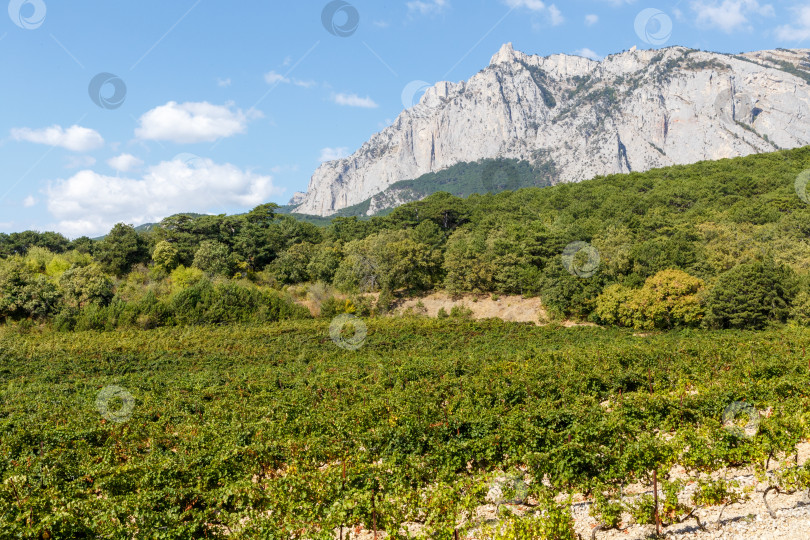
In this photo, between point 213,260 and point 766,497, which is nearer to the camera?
point 766,497

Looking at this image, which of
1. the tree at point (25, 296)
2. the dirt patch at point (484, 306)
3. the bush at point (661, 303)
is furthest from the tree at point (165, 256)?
the bush at point (661, 303)

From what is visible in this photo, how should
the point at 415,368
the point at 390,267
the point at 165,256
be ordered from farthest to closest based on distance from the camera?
the point at 165,256, the point at 390,267, the point at 415,368

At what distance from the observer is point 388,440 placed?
1304 centimetres

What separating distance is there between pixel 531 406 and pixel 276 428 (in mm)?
8017

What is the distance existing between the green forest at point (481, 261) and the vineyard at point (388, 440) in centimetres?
1226

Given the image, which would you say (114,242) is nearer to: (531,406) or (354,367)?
(354,367)

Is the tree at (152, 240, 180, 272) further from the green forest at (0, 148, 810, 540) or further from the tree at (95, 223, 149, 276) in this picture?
the tree at (95, 223, 149, 276)

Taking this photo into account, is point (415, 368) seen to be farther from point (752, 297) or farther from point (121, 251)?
point (121, 251)

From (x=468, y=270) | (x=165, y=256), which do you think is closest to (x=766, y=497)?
(x=468, y=270)

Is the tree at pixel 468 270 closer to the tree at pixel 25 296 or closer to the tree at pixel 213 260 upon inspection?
the tree at pixel 213 260

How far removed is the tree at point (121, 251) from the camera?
5644 centimetres

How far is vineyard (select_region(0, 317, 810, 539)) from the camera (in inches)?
341

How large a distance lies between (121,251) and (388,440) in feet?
182

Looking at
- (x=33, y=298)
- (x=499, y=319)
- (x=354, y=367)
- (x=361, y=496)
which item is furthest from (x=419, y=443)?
(x=33, y=298)
